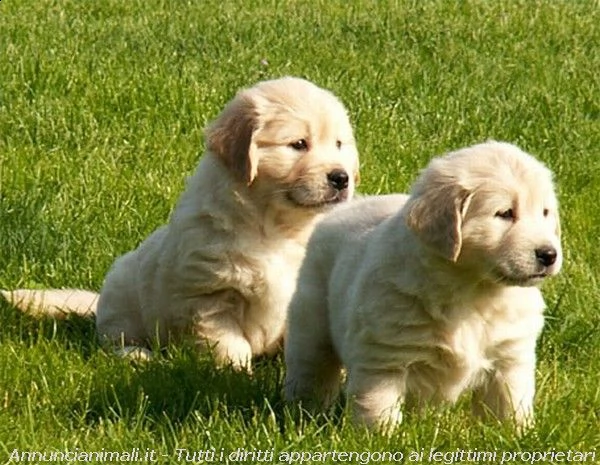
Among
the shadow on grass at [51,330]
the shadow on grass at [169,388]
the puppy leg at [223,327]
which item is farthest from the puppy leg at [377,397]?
the shadow on grass at [51,330]

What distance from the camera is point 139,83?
29.2ft

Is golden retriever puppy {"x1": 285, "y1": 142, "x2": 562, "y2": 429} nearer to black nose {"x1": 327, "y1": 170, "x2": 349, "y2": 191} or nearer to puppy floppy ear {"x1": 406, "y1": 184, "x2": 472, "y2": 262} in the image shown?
puppy floppy ear {"x1": 406, "y1": 184, "x2": 472, "y2": 262}

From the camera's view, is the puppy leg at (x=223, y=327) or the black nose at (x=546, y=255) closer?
the black nose at (x=546, y=255)

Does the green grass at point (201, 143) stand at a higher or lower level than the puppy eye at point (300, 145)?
lower

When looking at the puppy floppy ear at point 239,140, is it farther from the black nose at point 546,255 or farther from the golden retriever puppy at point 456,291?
the black nose at point 546,255

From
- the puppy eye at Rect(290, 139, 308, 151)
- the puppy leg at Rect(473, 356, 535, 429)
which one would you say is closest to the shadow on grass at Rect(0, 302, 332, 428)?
the puppy leg at Rect(473, 356, 535, 429)

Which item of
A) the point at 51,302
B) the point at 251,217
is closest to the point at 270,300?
the point at 251,217

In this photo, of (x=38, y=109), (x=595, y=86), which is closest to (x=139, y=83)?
(x=38, y=109)

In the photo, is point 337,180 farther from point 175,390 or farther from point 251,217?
point 175,390

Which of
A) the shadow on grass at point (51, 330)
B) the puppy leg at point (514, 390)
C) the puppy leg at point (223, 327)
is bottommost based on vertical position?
the shadow on grass at point (51, 330)

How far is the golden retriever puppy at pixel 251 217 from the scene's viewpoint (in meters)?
5.61

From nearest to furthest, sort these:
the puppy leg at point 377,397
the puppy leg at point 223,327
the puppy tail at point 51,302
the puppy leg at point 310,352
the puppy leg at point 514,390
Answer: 1. the puppy leg at point 377,397
2. the puppy leg at point 514,390
3. the puppy leg at point 310,352
4. the puppy leg at point 223,327
5. the puppy tail at point 51,302

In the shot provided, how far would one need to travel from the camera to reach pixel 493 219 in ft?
14.5

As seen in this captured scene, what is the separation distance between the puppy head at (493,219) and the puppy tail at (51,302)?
1963mm
